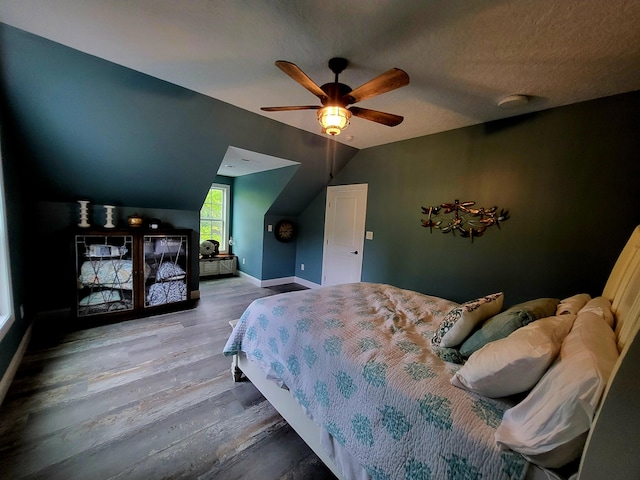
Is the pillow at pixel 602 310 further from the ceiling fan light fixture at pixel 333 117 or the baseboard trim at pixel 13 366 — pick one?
the baseboard trim at pixel 13 366

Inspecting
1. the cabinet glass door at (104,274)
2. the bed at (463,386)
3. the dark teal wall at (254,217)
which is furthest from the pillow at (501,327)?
the cabinet glass door at (104,274)

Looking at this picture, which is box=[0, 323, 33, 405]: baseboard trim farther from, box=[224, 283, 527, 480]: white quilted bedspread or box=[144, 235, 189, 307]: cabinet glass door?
box=[224, 283, 527, 480]: white quilted bedspread

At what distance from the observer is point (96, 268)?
10.1 feet

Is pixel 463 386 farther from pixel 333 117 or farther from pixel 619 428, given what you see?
pixel 333 117

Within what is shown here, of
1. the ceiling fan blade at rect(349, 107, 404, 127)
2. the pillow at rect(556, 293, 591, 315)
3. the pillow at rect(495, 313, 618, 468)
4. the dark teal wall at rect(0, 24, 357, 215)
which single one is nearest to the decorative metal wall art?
the pillow at rect(556, 293, 591, 315)

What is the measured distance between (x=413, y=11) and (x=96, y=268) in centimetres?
401

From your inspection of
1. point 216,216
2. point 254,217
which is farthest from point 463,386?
point 216,216

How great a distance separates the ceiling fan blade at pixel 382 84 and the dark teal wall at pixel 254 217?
2.60 m

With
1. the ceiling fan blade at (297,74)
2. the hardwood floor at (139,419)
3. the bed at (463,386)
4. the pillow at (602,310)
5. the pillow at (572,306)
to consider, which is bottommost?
the hardwood floor at (139,419)

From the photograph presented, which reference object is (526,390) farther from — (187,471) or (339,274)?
(339,274)

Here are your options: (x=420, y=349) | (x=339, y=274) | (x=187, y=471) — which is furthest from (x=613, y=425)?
(x=339, y=274)

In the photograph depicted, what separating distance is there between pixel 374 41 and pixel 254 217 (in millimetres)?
3963

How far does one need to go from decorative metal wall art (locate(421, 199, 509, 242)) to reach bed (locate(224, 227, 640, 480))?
114cm

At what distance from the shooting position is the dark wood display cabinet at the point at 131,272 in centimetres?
304
